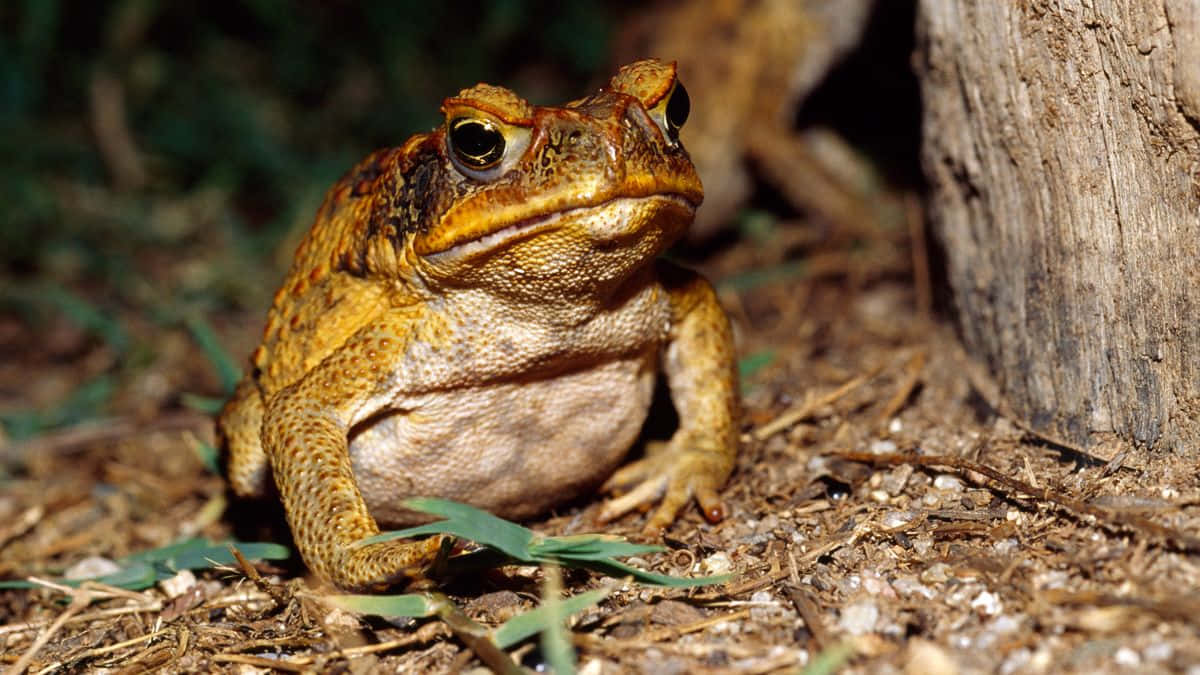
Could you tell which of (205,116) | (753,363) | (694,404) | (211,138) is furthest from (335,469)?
(205,116)

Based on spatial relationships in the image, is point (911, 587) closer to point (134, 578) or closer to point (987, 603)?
point (987, 603)

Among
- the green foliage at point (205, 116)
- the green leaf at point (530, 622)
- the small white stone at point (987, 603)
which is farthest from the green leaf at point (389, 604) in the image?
the green foliage at point (205, 116)

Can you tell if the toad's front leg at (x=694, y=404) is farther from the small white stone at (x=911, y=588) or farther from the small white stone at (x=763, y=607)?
the small white stone at (x=911, y=588)

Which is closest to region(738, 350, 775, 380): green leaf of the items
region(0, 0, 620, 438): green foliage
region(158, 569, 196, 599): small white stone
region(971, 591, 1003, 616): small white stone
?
region(971, 591, 1003, 616): small white stone

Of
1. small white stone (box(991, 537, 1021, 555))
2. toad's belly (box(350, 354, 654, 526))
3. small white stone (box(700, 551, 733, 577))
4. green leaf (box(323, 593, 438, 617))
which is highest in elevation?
toad's belly (box(350, 354, 654, 526))

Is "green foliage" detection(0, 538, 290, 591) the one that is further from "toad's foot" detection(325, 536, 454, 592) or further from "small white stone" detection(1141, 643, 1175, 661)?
"small white stone" detection(1141, 643, 1175, 661)
